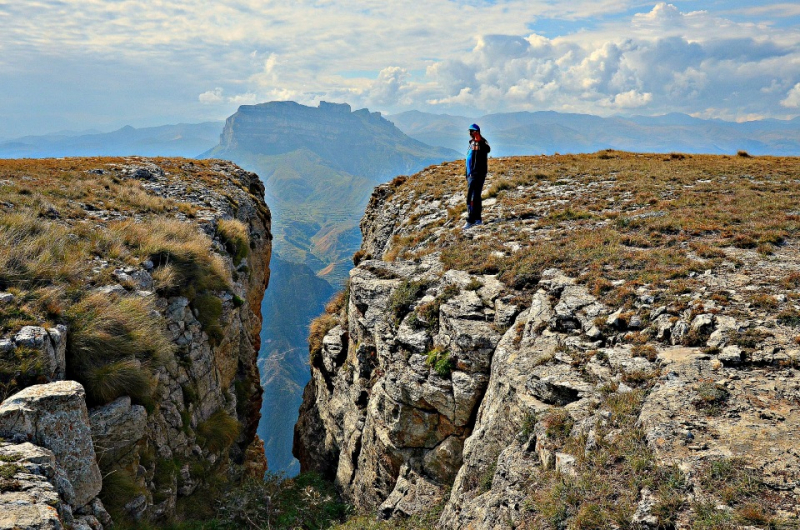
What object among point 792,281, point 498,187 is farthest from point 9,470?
point 498,187

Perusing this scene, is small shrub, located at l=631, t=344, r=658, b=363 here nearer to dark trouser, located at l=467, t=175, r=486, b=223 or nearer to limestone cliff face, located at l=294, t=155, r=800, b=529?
limestone cliff face, located at l=294, t=155, r=800, b=529

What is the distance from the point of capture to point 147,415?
11.4 m

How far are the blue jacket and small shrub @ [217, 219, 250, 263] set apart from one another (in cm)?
1499

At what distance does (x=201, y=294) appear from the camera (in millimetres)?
17797

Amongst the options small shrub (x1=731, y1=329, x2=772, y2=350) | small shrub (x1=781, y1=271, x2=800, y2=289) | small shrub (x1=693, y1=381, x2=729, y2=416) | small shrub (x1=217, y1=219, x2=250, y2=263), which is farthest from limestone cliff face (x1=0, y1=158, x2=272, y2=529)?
small shrub (x1=781, y1=271, x2=800, y2=289)

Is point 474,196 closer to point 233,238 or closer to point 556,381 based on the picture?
point 556,381

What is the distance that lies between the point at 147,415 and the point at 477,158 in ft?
50.7

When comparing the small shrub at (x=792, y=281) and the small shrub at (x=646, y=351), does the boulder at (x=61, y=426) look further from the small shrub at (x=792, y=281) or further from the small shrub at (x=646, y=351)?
the small shrub at (x=792, y=281)

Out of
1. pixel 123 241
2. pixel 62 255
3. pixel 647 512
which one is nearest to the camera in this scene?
pixel 647 512

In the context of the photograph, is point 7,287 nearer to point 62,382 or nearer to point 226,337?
point 62,382

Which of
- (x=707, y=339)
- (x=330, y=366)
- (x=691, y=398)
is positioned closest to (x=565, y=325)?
(x=707, y=339)

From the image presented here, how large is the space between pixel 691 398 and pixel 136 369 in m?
12.3

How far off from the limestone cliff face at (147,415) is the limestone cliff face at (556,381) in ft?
18.8

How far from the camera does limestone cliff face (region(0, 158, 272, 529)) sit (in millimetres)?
7574
